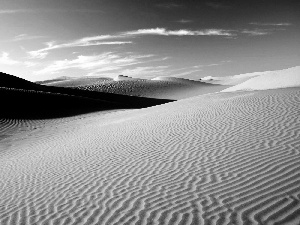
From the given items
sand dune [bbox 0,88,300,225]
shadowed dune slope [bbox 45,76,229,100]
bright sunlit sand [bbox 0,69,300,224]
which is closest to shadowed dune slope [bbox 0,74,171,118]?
bright sunlit sand [bbox 0,69,300,224]

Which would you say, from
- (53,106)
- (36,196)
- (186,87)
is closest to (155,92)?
(186,87)

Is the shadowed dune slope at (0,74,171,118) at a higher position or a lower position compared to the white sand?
lower

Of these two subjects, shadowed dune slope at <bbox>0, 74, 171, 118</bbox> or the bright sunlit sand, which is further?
shadowed dune slope at <bbox>0, 74, 171, 118</bbox>

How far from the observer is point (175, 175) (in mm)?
6484

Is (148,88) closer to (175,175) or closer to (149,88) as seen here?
(149,88)

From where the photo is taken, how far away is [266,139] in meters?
7.69

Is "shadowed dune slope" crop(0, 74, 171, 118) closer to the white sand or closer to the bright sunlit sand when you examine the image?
the bright sunlit sand

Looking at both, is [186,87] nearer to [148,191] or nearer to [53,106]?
[53,106]

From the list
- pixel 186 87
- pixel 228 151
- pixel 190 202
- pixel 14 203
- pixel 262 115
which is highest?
pixel 186 87

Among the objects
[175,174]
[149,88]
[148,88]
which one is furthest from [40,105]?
[149,88]

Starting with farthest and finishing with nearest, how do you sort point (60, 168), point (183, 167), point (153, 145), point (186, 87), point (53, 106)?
1. point (186, 87)
2. point (53, 106)
3. point (153, 145)
4. point (60, 168)
5. point (183, 167)

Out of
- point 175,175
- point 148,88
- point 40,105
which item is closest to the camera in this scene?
point 175,175

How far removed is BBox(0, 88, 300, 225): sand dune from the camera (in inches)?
189

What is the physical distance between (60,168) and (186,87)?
5845 centimetres
